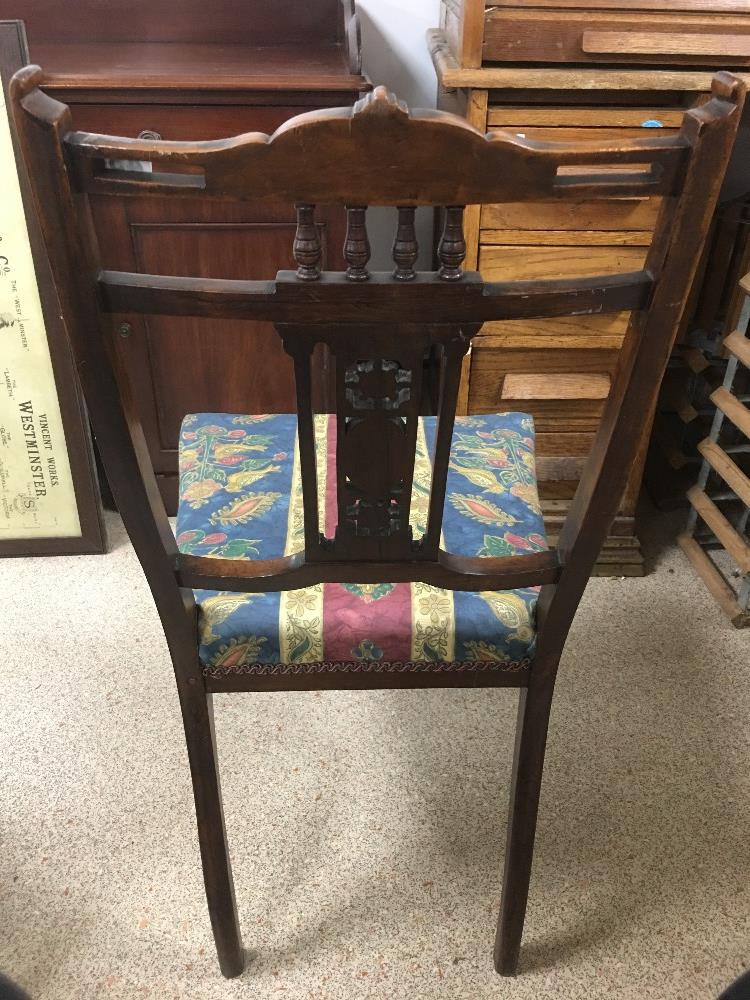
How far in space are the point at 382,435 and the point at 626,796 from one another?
0.89 meters

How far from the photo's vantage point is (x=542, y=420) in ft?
5.42

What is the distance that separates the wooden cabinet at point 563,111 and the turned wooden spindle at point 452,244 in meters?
0.61

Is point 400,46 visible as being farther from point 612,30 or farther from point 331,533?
point 331,533

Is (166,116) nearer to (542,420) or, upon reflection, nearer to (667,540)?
(542,420)

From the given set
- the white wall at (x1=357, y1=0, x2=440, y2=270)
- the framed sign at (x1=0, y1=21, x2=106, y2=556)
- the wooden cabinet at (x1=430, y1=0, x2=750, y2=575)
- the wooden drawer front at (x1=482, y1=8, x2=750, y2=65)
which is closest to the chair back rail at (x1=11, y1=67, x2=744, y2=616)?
the wooden cabinet at (x1=430, y1=0, x2=750, y2=575)

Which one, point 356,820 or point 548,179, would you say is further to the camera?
point 356,820

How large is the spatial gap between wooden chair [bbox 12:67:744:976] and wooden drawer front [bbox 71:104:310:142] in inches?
30.0

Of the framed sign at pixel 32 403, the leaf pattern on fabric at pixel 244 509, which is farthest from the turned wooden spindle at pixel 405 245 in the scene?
the framed sign at pixel 32 403

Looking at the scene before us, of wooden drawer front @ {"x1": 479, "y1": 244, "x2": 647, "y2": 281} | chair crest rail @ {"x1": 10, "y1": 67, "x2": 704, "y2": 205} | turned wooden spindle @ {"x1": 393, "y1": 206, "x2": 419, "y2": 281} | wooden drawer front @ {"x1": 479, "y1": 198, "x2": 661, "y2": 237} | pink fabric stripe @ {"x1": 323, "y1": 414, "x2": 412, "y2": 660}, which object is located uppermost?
chair crest rail @ {"x1": 10, "y1": 67, "x2": 704, "y2": 205}

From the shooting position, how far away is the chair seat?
2.96ft

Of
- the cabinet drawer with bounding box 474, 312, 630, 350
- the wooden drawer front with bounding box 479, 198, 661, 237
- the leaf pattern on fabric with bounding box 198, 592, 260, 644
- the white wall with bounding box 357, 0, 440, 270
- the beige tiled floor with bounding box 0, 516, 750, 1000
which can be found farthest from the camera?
the white wall with bounding box 357, 0, 440, 270

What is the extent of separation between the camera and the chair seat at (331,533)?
902mm

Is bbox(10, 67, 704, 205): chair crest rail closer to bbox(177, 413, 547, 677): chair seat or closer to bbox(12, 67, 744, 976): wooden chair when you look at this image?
bbox(12, 67, 744, 976): wooden chair

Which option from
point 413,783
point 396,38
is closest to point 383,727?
point 413,783
